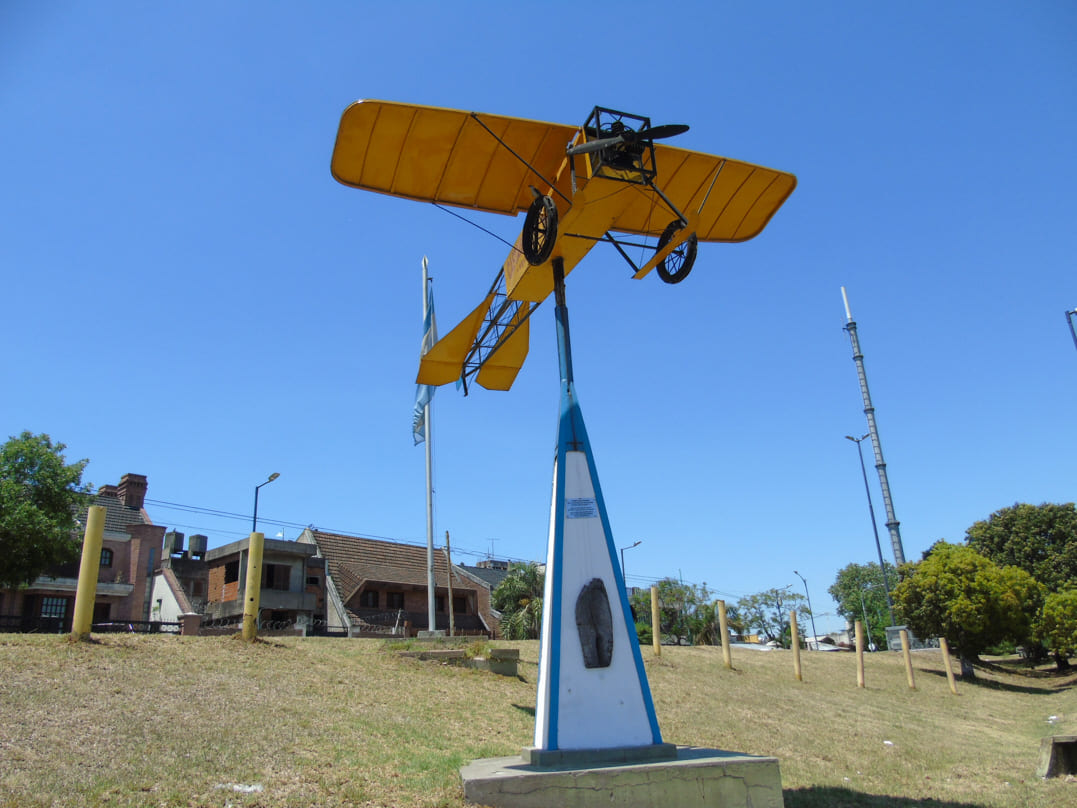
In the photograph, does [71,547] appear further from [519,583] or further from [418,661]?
[519,583]

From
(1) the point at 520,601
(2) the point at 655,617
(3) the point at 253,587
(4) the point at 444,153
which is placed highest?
(4) the point at 444,153

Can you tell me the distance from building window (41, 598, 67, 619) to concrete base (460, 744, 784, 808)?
35606 mm

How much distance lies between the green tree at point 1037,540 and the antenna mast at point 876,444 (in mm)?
5268

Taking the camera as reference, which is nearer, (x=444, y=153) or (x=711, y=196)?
(x=444, y=153)

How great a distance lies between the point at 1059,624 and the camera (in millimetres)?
32438

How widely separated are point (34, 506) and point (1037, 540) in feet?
182

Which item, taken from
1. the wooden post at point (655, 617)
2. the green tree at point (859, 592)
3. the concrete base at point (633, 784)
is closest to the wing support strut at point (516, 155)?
the concrete base at point (633, 784)

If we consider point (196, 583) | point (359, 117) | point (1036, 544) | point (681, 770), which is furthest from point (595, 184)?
point (1036, 544)

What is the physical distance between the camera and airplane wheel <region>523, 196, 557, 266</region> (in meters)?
9.38

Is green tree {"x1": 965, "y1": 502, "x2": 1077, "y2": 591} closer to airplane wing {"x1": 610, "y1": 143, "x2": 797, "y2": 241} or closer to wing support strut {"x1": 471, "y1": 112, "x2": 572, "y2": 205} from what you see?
airplane wing {"x1": 610, "y1": 143, "x2": 797, "y2": 241}

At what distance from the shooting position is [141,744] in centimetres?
838

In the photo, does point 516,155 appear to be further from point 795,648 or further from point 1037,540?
point 1037,540

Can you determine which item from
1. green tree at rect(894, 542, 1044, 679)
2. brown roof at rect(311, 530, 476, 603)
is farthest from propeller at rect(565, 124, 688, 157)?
brown roof at rect(311, 530, 476, 603)

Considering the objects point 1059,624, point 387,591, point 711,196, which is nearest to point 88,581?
point 711,196
